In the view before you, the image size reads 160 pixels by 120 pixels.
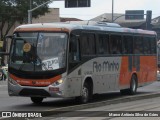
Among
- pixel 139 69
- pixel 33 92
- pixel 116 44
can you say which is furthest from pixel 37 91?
pixel 139 69

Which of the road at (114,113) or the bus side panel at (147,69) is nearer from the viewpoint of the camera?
the road at (114,113)

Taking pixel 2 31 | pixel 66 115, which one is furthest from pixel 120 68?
pixel 2 31

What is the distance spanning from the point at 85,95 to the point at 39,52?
8.44 feet

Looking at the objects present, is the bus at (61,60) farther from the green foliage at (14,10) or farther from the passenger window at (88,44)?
the green foliage at (14,10)

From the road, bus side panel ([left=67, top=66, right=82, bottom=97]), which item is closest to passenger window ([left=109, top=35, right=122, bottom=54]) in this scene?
bus side panel ([left=67, top=66, right=82, bottom=97])

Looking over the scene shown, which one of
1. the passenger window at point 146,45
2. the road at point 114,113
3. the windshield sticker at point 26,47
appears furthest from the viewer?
the passenger window at point 146,45

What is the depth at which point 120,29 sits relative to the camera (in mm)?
22953

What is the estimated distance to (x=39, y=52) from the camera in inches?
710

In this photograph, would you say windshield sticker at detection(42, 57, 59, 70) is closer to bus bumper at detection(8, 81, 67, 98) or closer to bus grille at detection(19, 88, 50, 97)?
bus bumper at detection(8, 81, 67, 98)

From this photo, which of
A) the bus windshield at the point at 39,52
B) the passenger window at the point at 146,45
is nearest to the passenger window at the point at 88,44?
the bus windshield at the point at 39,52

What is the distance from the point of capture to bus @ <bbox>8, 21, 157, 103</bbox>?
17844 mm

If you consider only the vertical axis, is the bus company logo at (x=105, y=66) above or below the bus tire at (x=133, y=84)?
above

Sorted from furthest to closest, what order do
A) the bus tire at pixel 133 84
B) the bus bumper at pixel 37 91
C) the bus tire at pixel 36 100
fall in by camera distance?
the bus tire at pixel 133 84 < the bus tire at pixel 36 100 < the bus bumper at pixel 37 91

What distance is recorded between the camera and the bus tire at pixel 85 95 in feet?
62.8
